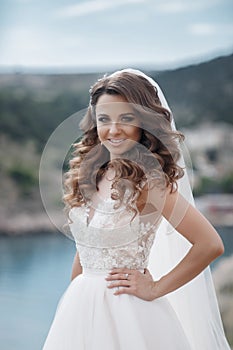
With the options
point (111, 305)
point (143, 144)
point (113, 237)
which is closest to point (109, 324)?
point (111, 305)

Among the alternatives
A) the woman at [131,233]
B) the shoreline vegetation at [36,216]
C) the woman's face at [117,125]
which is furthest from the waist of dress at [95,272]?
the shoreline vegetation at [36,216]

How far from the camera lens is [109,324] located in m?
1.46

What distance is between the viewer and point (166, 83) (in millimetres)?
3207

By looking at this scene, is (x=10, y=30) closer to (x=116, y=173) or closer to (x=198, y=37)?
(x=198, y=37)

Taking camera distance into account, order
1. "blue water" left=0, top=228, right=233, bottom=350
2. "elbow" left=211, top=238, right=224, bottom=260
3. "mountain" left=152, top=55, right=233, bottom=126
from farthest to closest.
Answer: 1. "blue water" left=0, top=228, right=233, bottom=350
2. "mountain" left=152, top=55, right=233, bottom=126
3. "elbow" left=211, top=238, right=224, bottom=260

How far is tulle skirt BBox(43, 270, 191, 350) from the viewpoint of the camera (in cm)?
145

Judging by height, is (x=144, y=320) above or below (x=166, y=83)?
below

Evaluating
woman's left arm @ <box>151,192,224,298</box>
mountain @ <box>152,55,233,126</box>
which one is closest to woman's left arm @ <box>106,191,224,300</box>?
woman's left arm @ <box>151,192,224,298</box>

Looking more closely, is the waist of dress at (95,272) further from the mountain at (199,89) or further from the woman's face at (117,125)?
the mountain at (199,89)

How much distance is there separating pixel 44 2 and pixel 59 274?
1363 millimetres

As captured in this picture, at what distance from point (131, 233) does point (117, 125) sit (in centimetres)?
24

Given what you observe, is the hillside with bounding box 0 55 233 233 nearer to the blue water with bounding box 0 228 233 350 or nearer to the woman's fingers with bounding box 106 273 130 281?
the blue water with bounding box 0 228 233 350

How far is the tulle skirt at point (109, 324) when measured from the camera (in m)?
1.45

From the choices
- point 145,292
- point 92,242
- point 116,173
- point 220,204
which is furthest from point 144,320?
point 220,204
